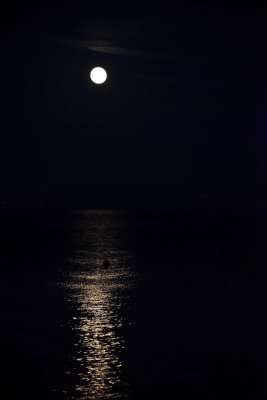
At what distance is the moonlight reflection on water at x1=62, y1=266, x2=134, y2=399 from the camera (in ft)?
145

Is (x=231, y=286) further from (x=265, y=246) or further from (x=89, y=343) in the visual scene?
(x=265, y=246)

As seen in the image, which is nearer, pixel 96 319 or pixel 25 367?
pixel 25 367

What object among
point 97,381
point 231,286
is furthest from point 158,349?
point 231,286

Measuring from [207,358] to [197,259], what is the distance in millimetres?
93364

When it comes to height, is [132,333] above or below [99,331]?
below

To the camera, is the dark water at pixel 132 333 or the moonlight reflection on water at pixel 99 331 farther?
the dark water at pixel 132 333

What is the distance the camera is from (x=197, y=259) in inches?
5689

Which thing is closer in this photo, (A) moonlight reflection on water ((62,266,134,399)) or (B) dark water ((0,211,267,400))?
(A) moonlight reflection on water ((62,266,134,399))

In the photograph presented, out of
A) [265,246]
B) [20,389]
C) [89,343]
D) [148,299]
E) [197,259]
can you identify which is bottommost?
[20,389]

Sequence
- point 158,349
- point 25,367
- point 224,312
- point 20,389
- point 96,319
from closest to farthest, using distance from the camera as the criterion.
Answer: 1. point 20,389
2. point 25,367
3. point 158,349
4. point 96,319
5. point 224,312

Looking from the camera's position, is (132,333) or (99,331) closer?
(132,333)

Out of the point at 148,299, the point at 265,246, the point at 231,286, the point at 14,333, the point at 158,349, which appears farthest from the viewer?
the point at 265,246

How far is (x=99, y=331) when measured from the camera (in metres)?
60.0

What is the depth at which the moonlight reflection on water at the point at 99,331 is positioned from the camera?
4431 centimetres
